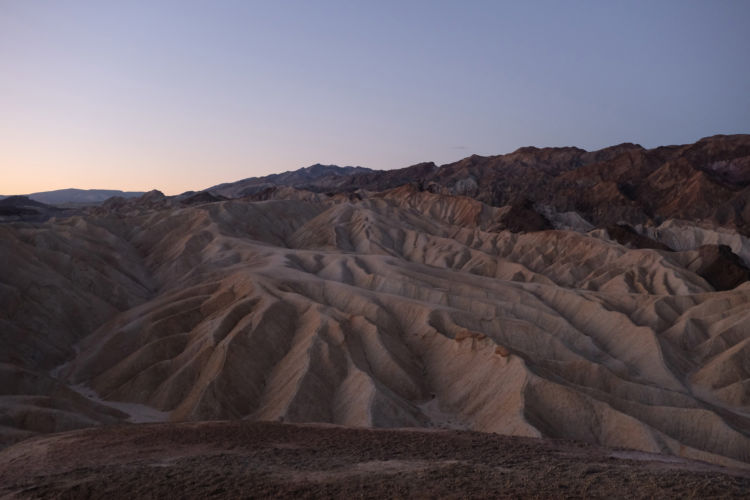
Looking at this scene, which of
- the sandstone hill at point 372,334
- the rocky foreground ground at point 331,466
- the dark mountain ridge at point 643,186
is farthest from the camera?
the dark mountain ridge at point 643,186

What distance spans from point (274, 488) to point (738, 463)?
917 inches

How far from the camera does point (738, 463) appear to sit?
28.2m

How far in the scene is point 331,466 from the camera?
1568 cm

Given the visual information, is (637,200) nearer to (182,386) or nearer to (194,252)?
(194,252)

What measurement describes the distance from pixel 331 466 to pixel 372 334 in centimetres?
2602

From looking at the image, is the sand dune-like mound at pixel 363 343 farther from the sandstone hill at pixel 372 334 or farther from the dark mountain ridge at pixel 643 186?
the dark mountain ridge at pixel 643 186

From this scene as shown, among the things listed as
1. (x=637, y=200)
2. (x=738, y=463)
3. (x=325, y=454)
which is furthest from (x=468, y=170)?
(x=325, y=454)

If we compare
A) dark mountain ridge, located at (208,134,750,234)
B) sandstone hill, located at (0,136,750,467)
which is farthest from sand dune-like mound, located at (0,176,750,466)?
dark mountain ridge, located at (208,134,750,234)

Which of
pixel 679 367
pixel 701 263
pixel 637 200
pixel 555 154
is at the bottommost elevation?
pixel 679 367

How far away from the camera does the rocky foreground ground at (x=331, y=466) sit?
13.4 m

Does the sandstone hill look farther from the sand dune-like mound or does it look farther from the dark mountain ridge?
the dark mountain ridge

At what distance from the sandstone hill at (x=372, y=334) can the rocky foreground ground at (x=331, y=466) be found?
797 cm

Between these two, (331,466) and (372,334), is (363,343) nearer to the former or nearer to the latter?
(372,334)

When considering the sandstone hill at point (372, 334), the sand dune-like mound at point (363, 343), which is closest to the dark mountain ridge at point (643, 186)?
the sandstone hill at point (372, 334)
